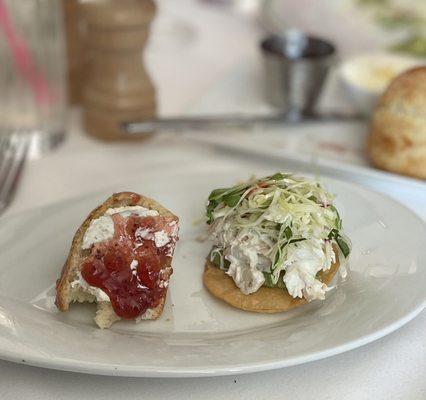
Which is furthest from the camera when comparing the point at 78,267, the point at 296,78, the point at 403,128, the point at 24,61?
the point at 296,78

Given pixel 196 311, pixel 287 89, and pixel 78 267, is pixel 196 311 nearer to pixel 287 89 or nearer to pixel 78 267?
pixel 78 267

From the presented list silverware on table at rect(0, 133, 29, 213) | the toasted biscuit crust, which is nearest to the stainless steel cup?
silverware on table at rect(0, 133, 29, 213)

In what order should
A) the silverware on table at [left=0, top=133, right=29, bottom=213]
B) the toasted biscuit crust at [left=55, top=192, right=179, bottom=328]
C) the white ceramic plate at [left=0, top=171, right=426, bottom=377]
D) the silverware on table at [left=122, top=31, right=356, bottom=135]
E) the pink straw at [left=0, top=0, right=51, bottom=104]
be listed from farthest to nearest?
1. the silverware on table at [left=122, top=31, right=356, bottom=135]
2. the pink straw at [left=0, top=0, right=51, bottom=104]
3. the silverware on table at [left=0, top=133, right=29, bottom=213]
4. the toasted biscuit crust at [left=55, top=192, right=179, bottom=328]
5. the white ceramic plate at [left=0, top=171, right=426, bottom=377]

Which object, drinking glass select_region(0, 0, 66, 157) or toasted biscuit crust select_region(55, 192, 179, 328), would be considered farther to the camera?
drinking glass select_region(0, 0, 66, 157)

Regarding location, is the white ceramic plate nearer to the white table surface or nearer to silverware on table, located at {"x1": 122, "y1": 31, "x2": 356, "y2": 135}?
the white table surface

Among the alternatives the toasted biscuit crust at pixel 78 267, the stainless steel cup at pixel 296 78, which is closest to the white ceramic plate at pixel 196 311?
the toasted biscuit crust at pixel 78 267

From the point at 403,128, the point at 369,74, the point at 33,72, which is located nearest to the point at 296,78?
the point at 369,74

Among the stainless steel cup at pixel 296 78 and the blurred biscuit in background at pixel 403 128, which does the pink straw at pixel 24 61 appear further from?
the blurred biscuit in background at pixel 403 128

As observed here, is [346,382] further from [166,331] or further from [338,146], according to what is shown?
[338,146]
